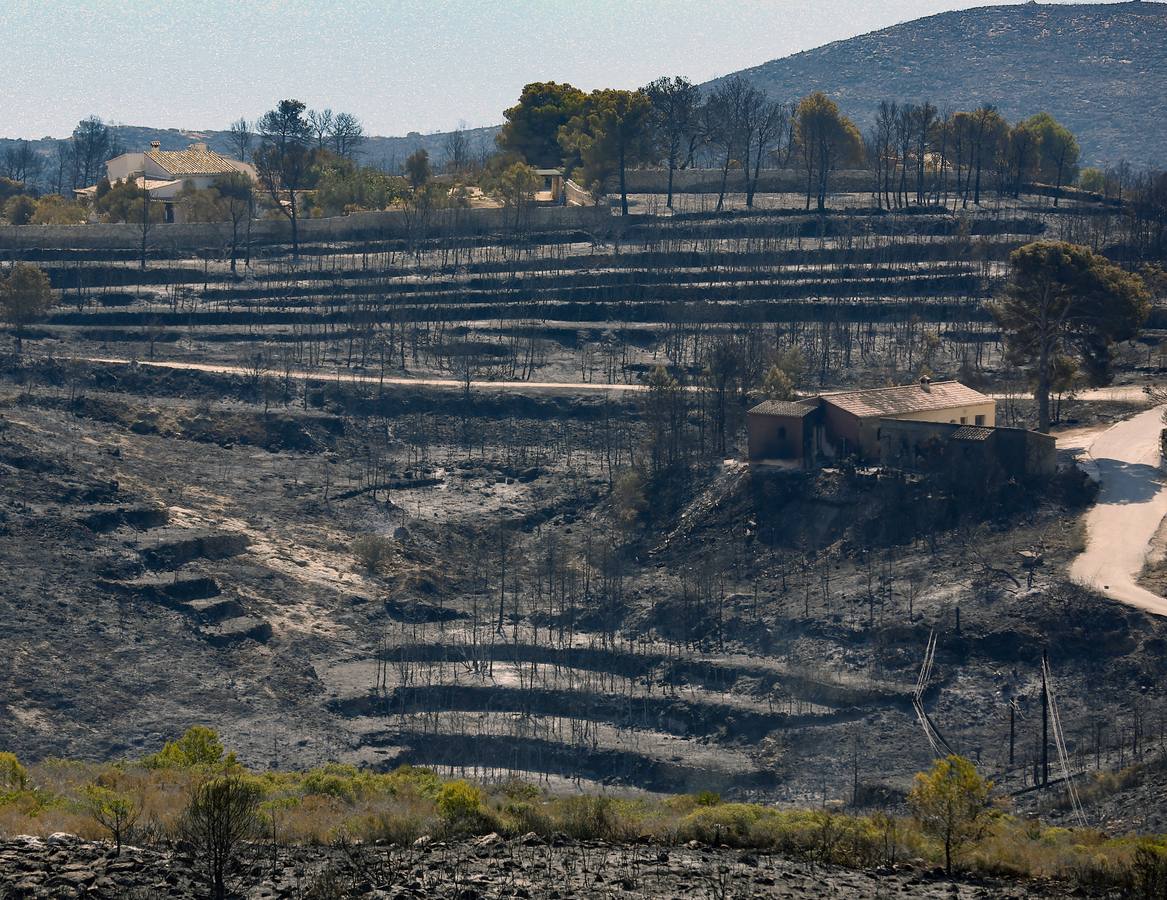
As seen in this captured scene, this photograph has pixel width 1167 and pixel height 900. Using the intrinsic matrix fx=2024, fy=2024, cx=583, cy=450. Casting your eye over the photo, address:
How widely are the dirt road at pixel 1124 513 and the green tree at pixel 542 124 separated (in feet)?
188

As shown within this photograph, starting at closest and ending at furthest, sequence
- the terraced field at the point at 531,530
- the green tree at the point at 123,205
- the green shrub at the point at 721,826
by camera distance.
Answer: the green shrub at the point at 721,826, the terraced field at the point at 531,530, the green tree at the point at 123,205

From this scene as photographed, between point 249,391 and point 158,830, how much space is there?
5034 cm

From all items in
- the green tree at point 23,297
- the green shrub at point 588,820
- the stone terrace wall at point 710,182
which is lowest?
the green shrub at point 588,820

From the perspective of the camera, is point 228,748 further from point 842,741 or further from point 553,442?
point 553,442

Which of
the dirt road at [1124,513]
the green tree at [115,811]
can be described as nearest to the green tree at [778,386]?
the dirt road at [1124,513]

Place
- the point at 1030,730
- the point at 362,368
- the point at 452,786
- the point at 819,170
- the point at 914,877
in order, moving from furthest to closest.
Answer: the point at 819,170 < the point at 362,368 < the point at 1030,730 < the point at 452,786 < the point at 914,877

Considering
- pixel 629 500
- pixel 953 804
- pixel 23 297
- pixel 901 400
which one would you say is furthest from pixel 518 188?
pixel 953 804

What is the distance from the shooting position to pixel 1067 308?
74.8m

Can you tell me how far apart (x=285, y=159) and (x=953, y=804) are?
295ft

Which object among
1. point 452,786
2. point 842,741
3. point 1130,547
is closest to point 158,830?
point 452,786

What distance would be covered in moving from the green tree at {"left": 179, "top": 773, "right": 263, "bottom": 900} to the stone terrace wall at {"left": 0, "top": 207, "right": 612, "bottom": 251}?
7324 cm

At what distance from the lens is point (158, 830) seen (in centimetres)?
3853

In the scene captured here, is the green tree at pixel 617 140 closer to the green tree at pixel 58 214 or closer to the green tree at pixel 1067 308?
the green tree at pixel 58 214

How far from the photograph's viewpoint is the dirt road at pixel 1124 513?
6022 cm
